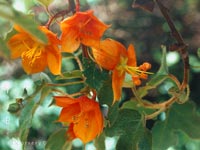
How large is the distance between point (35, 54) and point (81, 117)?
0.29ft

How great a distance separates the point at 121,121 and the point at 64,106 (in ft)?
0.28

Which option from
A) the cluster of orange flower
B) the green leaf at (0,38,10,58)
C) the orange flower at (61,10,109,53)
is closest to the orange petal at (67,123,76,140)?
the cluster of orange flower

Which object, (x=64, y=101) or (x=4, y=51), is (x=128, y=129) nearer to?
(x=64, y=101)

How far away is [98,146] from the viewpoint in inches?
27.4

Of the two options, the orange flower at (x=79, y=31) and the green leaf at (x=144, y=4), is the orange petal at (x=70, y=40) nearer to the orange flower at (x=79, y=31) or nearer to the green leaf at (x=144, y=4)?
the orange flower at (x=79, y=31)

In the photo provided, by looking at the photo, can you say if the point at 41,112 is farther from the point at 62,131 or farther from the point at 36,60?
the point at 36,60

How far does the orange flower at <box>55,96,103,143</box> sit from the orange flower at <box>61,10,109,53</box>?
7 cm

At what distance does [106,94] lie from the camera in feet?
2.03

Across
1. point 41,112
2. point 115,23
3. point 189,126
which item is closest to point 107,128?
point 189,126

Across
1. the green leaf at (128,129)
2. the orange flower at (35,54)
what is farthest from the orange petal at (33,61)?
the green leaf at (128,129)

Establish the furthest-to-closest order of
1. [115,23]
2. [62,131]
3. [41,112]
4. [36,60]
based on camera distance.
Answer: [115,23] → [41,112] → [62,131] → [36,60]

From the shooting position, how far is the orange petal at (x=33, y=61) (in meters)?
0.60

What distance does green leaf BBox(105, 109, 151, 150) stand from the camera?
2.17ft

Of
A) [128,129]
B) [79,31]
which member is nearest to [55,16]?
[79,31]
